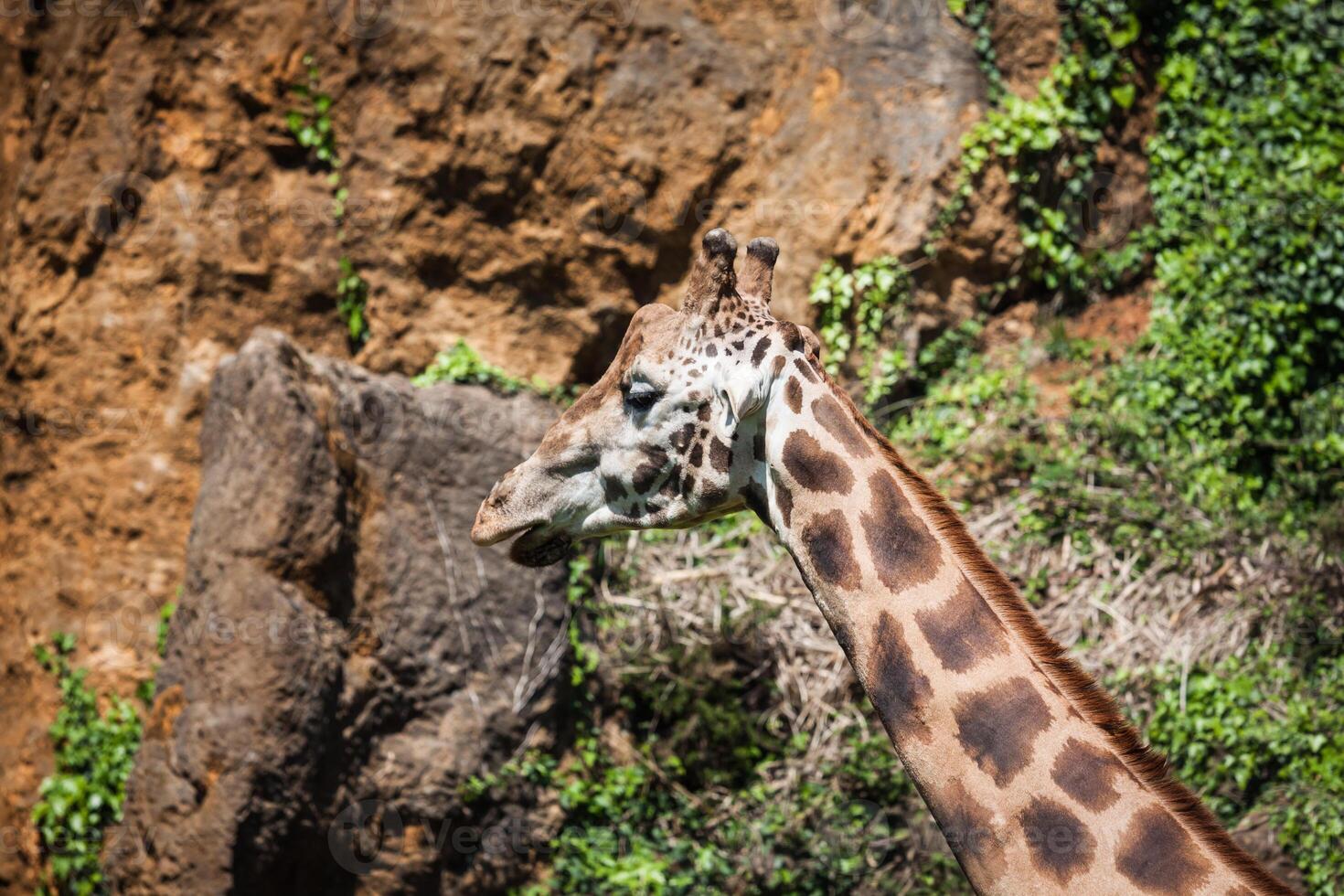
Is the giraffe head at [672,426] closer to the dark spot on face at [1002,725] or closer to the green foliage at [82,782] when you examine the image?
the dark spot on face at [1002,725]

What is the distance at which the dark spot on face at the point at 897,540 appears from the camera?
9.99ft

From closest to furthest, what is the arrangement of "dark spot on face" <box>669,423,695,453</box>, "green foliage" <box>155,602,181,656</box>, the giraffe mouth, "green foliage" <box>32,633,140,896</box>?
"dark spot on face" <box>669,423,695,453</box>, the giraffe mouth, "green foliage" <box>32,633,140,896</box>, "green foliage" <box>155,602,181,656</box>

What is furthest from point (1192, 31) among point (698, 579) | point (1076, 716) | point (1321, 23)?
point (1076, 716)

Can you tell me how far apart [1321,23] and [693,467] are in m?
5.76

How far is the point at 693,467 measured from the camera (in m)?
3.43

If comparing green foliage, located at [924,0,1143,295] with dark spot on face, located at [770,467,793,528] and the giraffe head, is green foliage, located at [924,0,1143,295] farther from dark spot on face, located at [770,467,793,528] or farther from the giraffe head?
dark spot on face, located at [770,467,793,528]

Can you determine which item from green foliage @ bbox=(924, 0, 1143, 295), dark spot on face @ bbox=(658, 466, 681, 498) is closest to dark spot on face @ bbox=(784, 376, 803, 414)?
dark spot on face @ bbox=(658, 466, 681, 498)

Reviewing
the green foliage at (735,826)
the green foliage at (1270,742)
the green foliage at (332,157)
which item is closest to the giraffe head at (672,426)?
the green foliage at (735,826)

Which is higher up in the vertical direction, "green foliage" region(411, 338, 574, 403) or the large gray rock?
"green foliage" region(411, 338, 574, 403)

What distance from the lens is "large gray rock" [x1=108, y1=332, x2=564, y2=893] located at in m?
5.38

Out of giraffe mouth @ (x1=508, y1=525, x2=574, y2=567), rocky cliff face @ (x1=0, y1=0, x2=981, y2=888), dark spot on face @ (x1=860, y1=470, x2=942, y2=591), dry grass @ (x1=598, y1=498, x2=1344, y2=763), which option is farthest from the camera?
rocky cliff face @ (x1=0, y1=0, x2=981, y2=888)

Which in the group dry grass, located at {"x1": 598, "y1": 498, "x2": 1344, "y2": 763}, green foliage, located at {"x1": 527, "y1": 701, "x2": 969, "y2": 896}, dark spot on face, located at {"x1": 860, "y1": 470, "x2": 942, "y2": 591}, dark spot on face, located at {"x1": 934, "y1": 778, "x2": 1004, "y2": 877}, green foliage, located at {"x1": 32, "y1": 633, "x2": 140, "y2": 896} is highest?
dark spot on face, located at {"x1": 860, "y1": 470, "x2": 942, "y2": 591}

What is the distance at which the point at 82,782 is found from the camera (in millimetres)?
6484

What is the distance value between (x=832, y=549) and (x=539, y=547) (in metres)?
1.02
